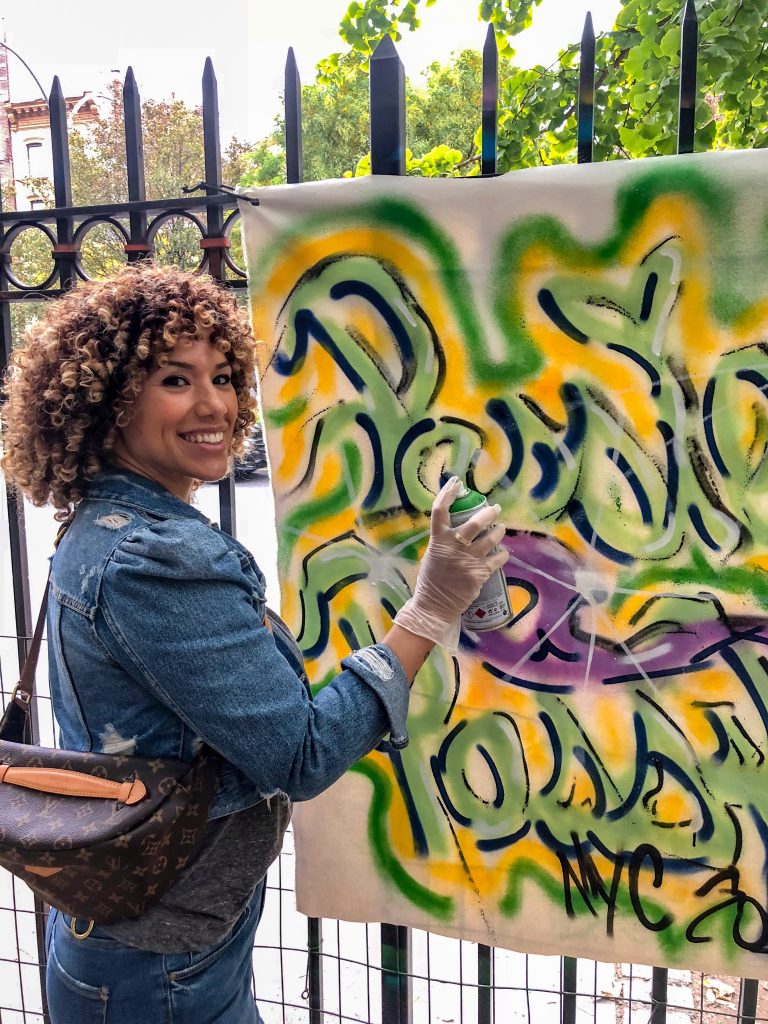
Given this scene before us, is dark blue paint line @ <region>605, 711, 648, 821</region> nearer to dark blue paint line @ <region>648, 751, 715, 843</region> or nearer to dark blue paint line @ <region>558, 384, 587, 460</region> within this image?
dark blue paint line @ <region>648, 751, 715, 843</region>

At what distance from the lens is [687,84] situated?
1798mm

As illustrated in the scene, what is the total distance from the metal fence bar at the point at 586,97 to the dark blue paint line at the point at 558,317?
291 millimetres

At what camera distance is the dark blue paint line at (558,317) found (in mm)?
1872

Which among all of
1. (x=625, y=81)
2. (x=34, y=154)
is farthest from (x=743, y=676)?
(x=34, y=154)

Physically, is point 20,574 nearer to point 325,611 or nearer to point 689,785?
point 325,611

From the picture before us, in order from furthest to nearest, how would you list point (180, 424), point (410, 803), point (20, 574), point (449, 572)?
point (20, 574)
point (410, 803)
point (449, 572)
point (180, 424)

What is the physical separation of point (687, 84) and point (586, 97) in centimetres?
20

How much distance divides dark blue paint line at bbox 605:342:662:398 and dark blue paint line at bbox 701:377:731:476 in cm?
10

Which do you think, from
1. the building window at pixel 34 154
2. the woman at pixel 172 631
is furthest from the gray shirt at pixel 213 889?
the building window at pixel 34 154

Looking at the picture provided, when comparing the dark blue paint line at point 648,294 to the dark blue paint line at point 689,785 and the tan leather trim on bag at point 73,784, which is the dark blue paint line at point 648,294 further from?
the tan leather trim on bag at point 73,784

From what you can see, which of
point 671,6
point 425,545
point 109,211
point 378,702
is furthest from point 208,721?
point 671,6

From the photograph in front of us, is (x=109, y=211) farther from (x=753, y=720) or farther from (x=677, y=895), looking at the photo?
(x=677, y=895)

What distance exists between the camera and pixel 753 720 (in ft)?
6.25

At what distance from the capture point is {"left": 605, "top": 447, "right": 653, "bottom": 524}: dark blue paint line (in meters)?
1.90
